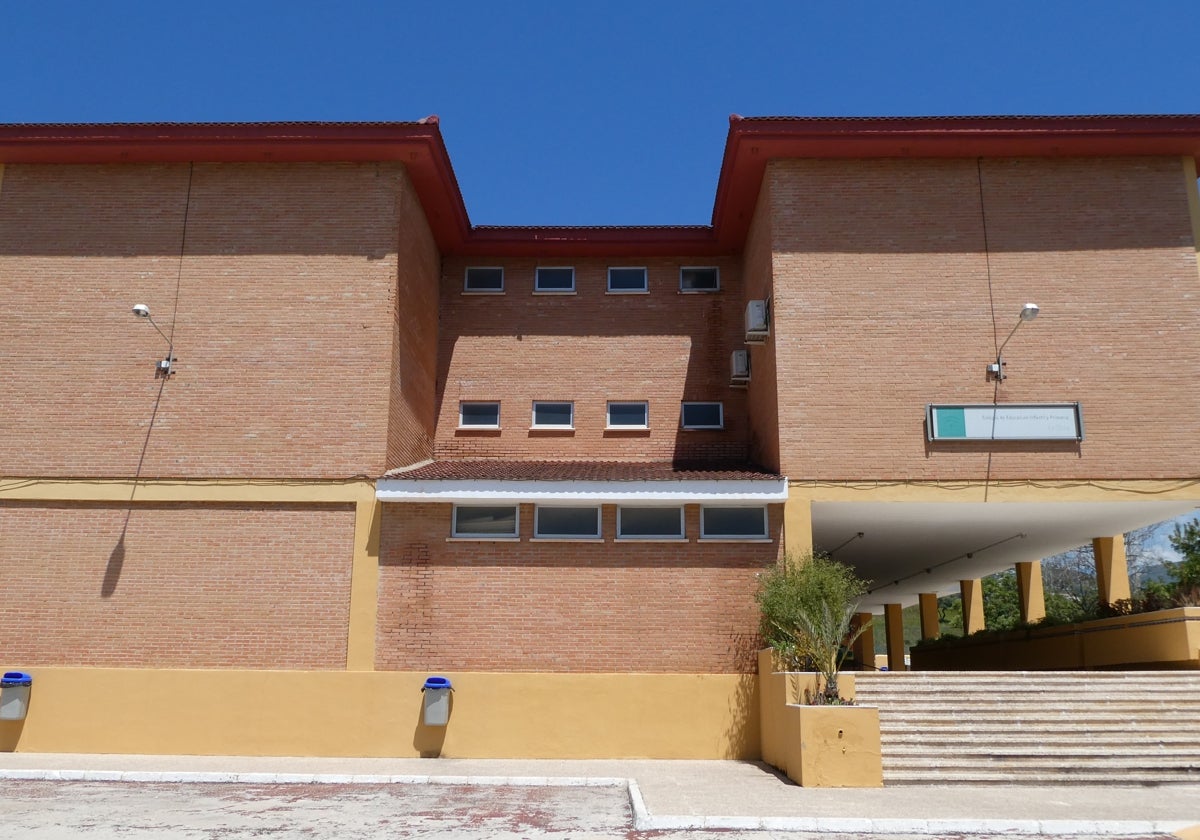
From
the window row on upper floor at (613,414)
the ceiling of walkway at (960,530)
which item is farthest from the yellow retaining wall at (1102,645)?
the window row on upper floor at (613,414)

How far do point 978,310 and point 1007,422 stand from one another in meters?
1.95

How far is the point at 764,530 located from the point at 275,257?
Result: 372 inches

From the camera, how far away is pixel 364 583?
1574 centimetres

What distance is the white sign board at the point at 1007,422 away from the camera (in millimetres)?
16234

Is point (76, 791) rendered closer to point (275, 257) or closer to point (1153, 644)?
point (275, 257)

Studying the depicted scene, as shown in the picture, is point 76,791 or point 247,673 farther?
point 247,673

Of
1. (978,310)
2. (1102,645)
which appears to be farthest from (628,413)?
(1102,645)

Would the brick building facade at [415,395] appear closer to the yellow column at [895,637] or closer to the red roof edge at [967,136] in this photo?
the red roof edge at [967,136]

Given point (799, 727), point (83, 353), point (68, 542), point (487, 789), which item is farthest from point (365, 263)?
point (799, 727)

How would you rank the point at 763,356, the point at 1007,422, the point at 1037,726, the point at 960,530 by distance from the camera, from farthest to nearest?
the point at 960,530, the point at 763,356, the point at 1007,422, the point at 1037,726

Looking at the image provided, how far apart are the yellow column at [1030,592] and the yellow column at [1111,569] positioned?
3855 mm

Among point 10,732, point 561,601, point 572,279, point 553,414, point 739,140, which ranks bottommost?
point 10,732

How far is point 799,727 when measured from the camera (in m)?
12.5

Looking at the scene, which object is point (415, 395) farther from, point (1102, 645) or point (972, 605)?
point (972, 605)
